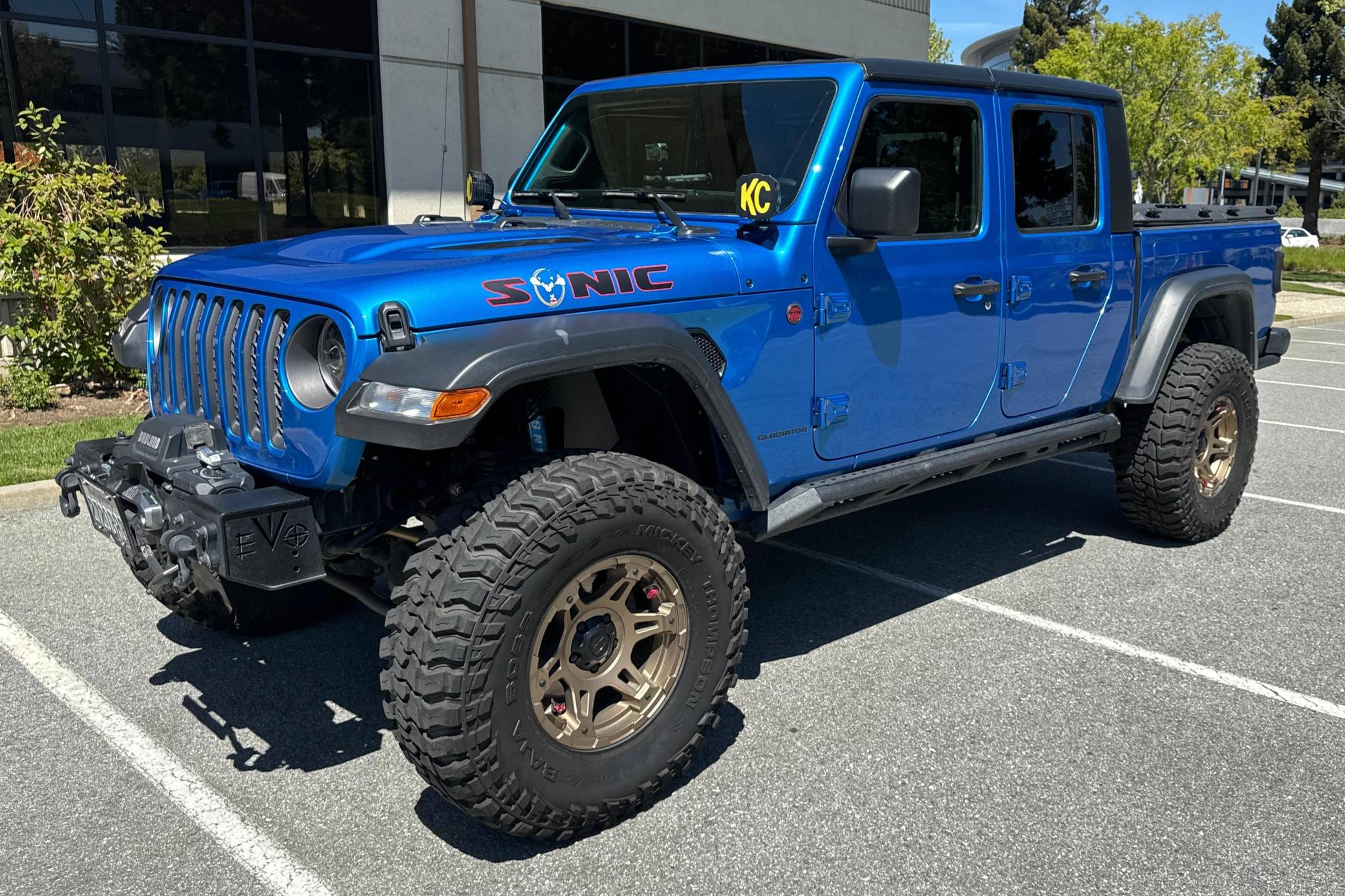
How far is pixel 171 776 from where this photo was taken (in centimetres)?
339

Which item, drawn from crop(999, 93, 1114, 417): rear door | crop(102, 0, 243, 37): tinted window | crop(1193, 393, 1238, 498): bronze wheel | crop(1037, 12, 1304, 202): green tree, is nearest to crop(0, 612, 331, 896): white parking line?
crop(999, 93, 1114, 417): rear door

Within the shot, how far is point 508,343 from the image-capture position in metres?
2.86

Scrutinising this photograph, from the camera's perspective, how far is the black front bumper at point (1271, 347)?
19.9 ft

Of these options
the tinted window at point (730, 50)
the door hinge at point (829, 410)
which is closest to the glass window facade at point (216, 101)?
the tinted window at point (730, 50)

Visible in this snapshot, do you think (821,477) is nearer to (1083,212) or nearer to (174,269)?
(1083,212)

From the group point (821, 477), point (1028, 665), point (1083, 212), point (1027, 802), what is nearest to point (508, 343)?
point (821, 477)

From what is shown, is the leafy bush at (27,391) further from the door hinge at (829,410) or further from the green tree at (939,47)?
the green tree at (939,47)

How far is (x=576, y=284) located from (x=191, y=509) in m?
1.16

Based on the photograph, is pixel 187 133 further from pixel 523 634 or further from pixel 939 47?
pixel 939 47

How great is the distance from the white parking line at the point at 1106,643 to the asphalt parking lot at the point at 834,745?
0.05 ft

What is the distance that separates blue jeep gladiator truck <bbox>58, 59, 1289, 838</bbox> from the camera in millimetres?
2824

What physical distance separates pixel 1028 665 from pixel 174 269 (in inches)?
128

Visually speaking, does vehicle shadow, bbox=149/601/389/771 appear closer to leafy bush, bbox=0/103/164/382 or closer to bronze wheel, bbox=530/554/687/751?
bronze wheel, bbox=530/554/687/751

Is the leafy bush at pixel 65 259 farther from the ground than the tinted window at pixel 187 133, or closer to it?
closer to it
